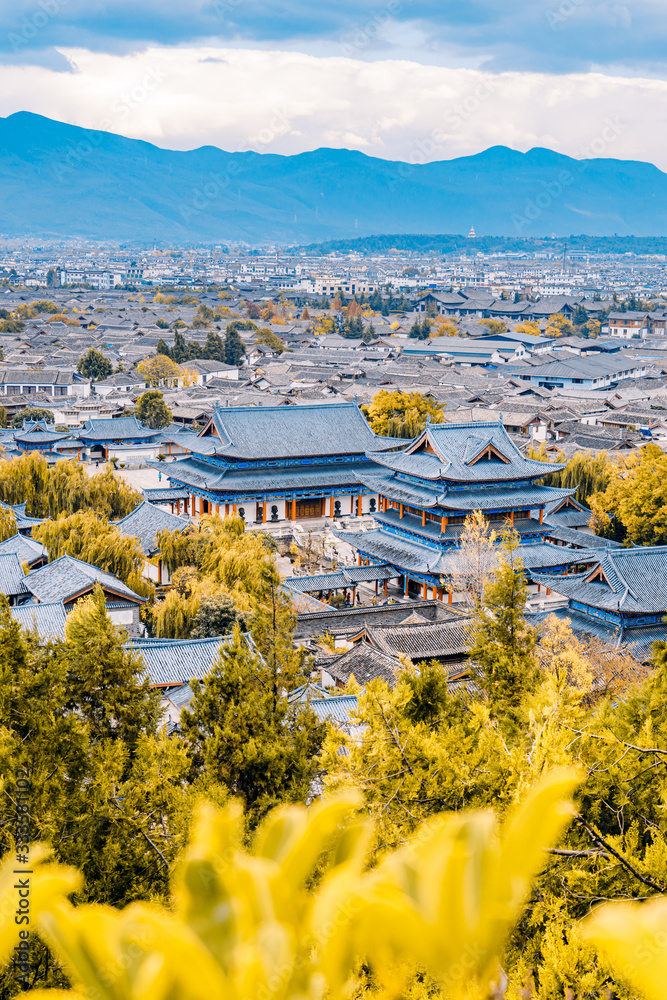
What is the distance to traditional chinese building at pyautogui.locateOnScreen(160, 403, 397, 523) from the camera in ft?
113

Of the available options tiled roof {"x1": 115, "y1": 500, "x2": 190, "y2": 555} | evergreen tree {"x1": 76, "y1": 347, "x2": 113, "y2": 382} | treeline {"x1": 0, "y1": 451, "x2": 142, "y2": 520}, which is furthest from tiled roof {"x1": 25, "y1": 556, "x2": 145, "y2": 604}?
evergreen tree {"x1": 76, "y1": 347, "x2": 113, "y2": 382}

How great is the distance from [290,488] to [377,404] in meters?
13.0

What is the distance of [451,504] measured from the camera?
26672 mm

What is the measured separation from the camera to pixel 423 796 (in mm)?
7914

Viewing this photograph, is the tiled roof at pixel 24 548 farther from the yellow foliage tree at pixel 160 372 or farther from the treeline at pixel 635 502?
the yellow foliage tree at pixel 160 372

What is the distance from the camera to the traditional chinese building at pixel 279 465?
113ft

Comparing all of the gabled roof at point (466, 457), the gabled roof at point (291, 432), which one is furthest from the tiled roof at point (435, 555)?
the gabled roof at point (291, 432)

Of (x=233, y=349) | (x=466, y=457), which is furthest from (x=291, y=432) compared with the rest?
(x=233, y=349)

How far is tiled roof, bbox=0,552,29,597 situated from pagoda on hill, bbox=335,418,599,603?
10510mm

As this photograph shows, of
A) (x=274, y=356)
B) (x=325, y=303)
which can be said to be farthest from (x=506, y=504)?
(x=325, y=303)

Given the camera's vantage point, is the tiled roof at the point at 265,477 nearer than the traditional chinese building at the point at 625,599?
No

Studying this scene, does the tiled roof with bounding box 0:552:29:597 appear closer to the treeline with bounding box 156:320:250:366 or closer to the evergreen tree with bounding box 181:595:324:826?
the evergreen tree with bounding box 181:595:324:826

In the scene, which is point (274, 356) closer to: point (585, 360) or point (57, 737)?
point (585, 360)

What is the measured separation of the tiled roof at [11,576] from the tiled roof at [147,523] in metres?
4.92
